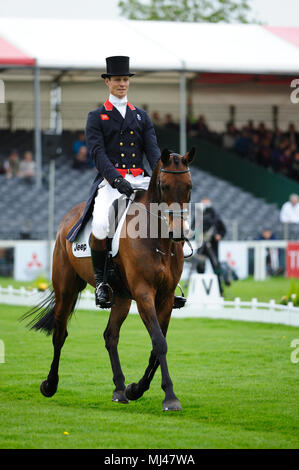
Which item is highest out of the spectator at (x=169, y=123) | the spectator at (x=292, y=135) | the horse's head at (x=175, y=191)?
the horse's head at (x=175, y=191)

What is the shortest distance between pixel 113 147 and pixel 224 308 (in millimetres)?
7091

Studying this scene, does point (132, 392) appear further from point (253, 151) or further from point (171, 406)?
point (253, 151)

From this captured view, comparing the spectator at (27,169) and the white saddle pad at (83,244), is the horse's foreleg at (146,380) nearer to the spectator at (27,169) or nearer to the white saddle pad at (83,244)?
the white saddle pad at (83,244)

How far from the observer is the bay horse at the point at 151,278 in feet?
22.7

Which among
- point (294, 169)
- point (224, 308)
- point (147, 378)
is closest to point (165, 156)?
point (147, 378)

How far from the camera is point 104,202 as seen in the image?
791cm

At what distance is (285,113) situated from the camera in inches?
1415

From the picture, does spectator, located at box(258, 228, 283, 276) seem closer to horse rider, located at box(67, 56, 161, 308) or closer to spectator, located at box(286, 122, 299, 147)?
spectator, located at box(286, 122, 299, 147)

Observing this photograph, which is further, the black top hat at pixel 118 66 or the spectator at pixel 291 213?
the spectator at pixel 291 213

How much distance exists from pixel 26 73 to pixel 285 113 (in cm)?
1146

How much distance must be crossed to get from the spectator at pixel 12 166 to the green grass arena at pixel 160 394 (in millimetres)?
15642

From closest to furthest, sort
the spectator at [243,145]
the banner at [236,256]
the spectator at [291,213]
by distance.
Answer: the banner at [236,256], the spectator at [291,213], the spectator at [243,145]

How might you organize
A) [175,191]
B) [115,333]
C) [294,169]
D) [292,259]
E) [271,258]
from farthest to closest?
[294,169]
[271,258]
[292,259]
[115,333]
[175,191]

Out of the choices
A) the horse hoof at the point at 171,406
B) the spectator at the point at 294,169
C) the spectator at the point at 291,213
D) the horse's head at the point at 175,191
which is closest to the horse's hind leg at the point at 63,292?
the horse hoof at the point at 171,406
